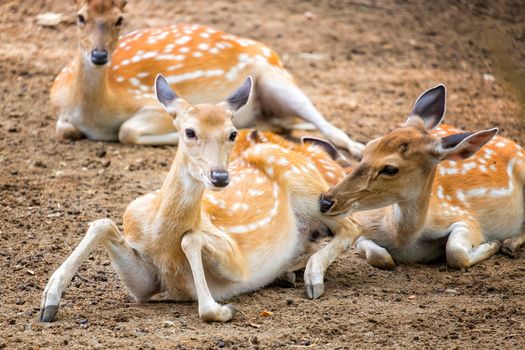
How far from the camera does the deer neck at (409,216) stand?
5539 mm

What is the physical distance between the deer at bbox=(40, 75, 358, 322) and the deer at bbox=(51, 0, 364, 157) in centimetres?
208

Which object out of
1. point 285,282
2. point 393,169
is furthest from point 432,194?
point 285,282

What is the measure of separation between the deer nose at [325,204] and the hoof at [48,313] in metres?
1.64

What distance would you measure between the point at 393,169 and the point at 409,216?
396 millimetres

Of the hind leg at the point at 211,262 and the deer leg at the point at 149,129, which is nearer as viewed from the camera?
the hind leg at the point at 211,262

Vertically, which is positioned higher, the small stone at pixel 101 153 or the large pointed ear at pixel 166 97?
the large pointed ear at pixel 166 97

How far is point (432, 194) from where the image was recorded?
19.5 feet

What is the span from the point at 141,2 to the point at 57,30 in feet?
3.99

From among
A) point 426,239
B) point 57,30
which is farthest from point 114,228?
point 57,30

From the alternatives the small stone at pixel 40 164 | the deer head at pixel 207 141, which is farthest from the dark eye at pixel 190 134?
the small stone at pixel 40 164

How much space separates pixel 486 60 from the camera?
10.0 m

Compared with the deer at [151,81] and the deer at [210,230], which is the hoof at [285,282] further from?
the deer at [151,81]

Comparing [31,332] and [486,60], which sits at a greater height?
[31,332]

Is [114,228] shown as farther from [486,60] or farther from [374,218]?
[486,60]
